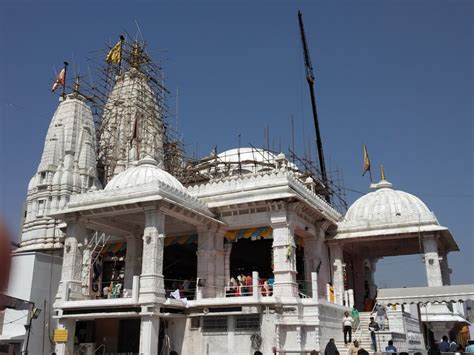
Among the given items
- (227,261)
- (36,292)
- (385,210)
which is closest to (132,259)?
(36,292)

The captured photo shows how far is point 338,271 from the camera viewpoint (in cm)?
3072

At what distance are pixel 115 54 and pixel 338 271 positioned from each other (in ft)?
88.6

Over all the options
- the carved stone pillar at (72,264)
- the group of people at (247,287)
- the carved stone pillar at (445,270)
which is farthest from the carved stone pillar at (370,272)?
the carved stone pillar at (72,264)

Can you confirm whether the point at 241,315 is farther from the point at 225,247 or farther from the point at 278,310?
the point at 225,247

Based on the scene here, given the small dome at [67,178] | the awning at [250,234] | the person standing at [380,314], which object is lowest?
the person standing at [380,314]

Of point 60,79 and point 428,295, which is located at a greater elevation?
point 60,79

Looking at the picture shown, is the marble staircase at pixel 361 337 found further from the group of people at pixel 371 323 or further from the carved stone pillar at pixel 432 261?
the carved stone pillar at pixel 432 261

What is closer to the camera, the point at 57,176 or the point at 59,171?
the point at 57,176

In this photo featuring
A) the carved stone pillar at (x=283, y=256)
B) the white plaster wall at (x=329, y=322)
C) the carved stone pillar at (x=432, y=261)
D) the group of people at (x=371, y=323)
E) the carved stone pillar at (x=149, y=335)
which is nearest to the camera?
the carved stone pillar at (x=149, y=335)

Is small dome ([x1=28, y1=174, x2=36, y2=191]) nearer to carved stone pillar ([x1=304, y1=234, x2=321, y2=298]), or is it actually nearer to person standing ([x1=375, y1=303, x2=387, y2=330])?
carved stone pillar ([x1=304, y1=234, x2=321, y2=298])

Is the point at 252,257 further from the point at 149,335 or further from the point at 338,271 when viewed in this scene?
the point at 149,335

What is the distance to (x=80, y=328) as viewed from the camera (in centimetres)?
2608

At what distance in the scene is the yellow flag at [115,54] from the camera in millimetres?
43875

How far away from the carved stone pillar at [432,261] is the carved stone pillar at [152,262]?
15.5 m
